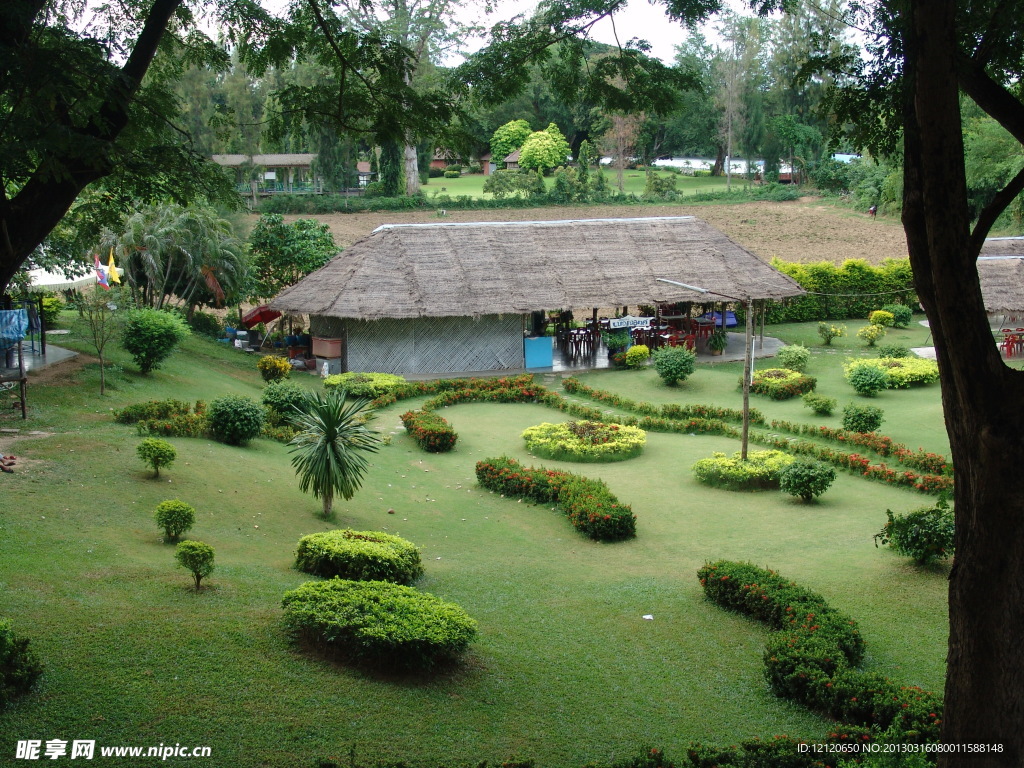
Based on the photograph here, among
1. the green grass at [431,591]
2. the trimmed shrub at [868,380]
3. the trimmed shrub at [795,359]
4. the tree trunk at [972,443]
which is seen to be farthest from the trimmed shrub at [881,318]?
the tree trunk at [972,443]

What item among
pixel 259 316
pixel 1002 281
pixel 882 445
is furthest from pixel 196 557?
pixel 1002 281

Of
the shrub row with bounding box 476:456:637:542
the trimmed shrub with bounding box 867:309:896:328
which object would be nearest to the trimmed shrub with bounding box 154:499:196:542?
the shrub row with bounding box 476:456:637:542

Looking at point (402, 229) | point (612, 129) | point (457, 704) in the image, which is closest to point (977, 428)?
point (457, 704)

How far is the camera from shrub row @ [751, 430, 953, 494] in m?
16.0

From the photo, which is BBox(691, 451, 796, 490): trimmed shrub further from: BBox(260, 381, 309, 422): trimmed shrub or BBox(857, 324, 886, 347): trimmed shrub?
BBox(857, 324, 886, 347): trimmed shrub

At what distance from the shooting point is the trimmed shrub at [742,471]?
16547 mm

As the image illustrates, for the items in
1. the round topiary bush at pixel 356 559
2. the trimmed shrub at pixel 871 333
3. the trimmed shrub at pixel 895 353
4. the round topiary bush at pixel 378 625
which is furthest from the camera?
the trimmed shrub at pixel 871 333

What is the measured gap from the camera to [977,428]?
579 cm

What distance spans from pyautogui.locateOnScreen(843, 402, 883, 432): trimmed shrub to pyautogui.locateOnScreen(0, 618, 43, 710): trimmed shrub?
649 inches

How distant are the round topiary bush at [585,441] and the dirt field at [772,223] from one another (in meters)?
25.7

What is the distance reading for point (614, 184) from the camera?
63.6m

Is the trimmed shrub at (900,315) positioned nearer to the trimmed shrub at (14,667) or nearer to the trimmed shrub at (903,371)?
the trimmed shrub at (903,371)

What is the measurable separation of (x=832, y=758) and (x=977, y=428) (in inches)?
103

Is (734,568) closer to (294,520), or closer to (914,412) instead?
(294,520)
